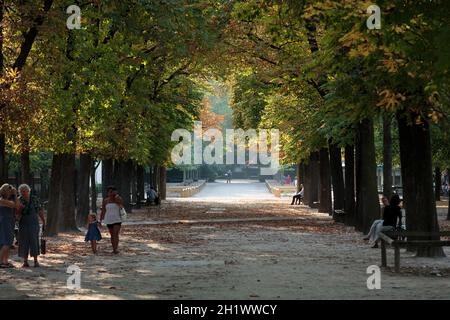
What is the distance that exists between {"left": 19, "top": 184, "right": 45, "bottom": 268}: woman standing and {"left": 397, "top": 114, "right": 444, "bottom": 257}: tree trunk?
7904mm

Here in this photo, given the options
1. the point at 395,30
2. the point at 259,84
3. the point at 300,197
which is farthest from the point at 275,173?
the point at 395,30

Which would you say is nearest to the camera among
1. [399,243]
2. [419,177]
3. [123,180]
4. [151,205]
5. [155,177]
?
[399,243]

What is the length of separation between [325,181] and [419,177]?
2216 centimetres

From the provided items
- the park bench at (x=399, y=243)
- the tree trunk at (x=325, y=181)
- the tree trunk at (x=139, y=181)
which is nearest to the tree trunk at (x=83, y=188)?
the tree trunk at (x=325, y=181)

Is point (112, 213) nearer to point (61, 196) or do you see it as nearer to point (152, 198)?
point (61, 196)

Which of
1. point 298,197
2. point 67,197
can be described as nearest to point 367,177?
point 67,197

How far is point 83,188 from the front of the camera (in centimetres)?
3119

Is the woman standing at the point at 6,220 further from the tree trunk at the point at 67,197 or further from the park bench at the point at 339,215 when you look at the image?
the park bench at the point at 339,215

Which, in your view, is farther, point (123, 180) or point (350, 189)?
point (123, 180)

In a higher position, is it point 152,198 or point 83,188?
point 83,188

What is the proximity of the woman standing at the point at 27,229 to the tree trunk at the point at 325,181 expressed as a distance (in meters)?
24.0

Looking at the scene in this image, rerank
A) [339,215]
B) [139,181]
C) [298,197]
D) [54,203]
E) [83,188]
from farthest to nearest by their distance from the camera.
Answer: [298,197] < [139,181] < [339,215] < [83,188] < [54,203]

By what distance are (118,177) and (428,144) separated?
25691mm

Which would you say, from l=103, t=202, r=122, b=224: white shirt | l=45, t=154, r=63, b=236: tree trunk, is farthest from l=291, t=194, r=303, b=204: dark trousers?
l=103, t=202, r=122, b=224: white shirt
